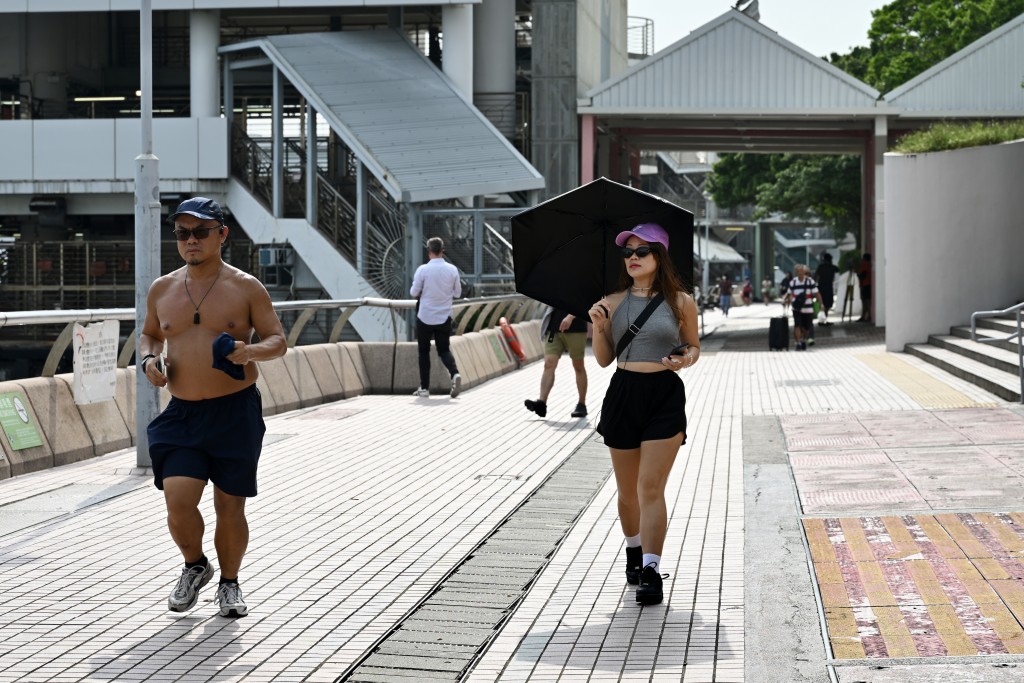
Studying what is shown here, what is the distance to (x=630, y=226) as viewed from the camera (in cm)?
805

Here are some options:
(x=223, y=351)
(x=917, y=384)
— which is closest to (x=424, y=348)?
(x=917, y=384)

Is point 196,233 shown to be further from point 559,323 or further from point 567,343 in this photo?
point 567,343

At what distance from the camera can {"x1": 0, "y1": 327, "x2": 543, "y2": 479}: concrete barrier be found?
38.4 ft

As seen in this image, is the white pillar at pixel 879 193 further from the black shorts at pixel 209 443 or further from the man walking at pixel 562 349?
the black shorts at pixel 209 443

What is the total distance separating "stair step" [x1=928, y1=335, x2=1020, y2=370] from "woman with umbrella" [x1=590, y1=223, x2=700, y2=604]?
11.1m

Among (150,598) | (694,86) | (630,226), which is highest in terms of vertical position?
(694,86)

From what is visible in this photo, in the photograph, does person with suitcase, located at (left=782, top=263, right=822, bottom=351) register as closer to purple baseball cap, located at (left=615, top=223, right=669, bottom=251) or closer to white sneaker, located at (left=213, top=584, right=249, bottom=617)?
purple baseball cap, located at (left=615, top=223, right=669, bottom=251)

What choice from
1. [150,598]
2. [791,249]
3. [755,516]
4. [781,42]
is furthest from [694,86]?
[791,249]

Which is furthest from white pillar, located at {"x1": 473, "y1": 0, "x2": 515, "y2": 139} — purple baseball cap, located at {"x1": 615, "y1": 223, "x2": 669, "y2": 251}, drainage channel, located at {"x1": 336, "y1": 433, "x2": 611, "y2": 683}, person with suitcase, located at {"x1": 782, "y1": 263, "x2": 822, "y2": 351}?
purple baseball cap, located at {"x1": 615, "y1": 223, "x2": 669, "y2": 251}

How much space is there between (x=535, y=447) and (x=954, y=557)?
604 cm

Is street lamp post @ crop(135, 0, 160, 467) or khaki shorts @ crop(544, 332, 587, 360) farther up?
street lamp post @ crop(135, 0, 160, 467)

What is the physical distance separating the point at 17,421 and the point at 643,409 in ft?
18.9

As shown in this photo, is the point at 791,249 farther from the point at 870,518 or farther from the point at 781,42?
the point at 870,518

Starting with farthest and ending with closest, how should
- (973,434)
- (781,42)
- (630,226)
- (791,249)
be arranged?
(791,249)
(781,42)
(973,434)
(630,226)
